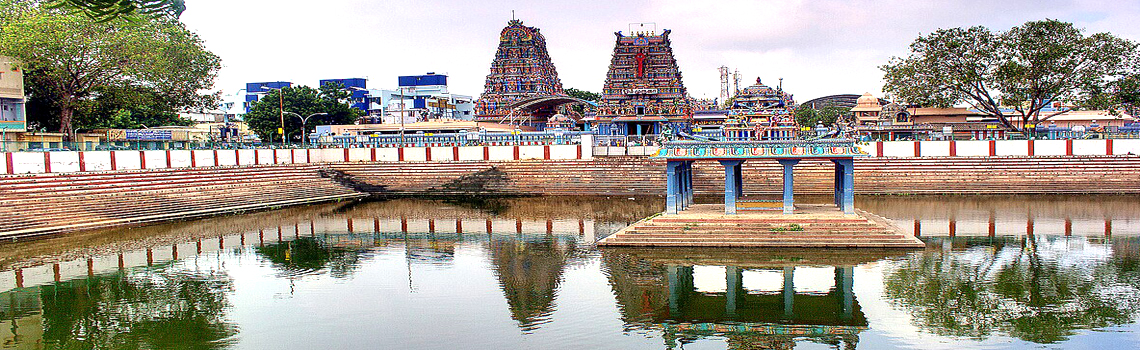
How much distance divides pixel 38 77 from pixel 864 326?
3858 centimetres

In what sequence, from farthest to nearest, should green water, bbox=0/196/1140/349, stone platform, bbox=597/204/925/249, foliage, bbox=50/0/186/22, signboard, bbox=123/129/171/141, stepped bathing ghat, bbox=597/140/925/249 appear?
signboard, bbox=123/129/171/141, stepped bathing ghat, bbox=597/140/925/249, stone platform, bbox=597/204/925/249, green water, bbox=0/196/1140/349, foliage, bbox=50/0/186/22

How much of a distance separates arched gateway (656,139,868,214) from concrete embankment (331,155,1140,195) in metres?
13.7

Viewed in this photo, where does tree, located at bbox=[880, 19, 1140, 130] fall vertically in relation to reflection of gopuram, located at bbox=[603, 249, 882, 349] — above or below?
above

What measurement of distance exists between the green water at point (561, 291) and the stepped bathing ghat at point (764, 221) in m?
0.65

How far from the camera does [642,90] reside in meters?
48.8

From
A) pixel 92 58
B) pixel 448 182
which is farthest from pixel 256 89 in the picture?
pixel 448 182

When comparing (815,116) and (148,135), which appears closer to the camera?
(148,135)

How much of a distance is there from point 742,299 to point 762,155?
20.4 ft

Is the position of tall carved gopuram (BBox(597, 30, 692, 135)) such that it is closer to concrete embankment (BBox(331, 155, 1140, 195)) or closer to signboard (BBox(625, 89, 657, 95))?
signboard (BBox(625, 89, 657, 95))

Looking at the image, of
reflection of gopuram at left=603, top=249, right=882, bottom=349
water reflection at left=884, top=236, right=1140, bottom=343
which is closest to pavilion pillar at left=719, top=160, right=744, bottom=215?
reflection of gopuram at left=603, top=249, right=882, bottom=349

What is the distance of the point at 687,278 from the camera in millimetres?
18703

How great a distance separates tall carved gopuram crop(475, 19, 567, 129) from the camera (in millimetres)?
61656

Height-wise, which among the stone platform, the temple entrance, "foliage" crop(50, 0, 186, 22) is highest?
"foliage" crop(50, 0, 186, 22)

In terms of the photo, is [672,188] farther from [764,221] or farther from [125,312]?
[125,312]
